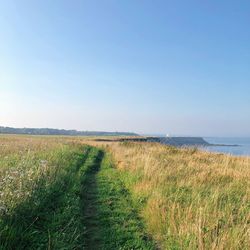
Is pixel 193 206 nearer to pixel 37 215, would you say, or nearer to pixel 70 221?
pixel 70 221

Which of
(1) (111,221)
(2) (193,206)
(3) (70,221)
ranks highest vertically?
(2) (193,206)

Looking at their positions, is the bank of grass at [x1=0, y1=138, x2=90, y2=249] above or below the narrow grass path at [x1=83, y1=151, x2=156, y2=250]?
above

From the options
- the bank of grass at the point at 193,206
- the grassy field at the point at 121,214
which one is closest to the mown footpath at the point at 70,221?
the grassy field at the point at 121,214

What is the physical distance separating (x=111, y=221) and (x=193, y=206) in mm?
2060

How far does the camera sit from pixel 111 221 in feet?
27.8

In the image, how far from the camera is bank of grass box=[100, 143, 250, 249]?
641 cm

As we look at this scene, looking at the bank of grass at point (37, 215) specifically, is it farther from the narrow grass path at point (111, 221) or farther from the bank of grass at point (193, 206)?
the bank of grass at point (193, 206)

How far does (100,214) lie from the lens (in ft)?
29.9

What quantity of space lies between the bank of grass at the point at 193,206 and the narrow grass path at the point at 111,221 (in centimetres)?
30

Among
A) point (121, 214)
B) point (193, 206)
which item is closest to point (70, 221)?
point (121, 214)

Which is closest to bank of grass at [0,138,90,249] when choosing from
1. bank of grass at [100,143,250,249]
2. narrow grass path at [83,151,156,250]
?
narrow grass path at [83,151,156,250]

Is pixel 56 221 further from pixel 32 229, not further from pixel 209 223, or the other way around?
pixel 209 223

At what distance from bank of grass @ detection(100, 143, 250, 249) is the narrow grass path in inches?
11.9

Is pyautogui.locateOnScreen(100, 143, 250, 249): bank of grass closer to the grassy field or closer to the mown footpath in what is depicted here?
the grassy field
